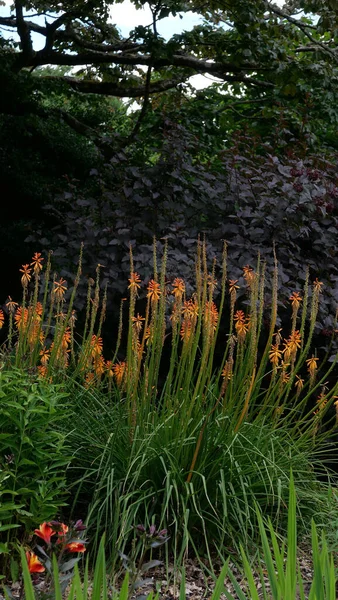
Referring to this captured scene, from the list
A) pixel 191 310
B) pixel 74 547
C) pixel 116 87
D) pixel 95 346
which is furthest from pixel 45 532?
pixel 116 87

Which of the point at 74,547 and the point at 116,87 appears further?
the point at 116,87

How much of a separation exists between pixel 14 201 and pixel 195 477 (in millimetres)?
5259

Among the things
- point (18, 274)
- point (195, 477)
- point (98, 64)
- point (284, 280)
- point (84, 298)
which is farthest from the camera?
point (98, 64)

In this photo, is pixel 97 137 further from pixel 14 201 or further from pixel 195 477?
pixel 195 477

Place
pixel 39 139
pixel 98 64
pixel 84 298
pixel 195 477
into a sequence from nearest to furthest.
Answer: pixel 195 477, pixel 84 298, pixel 39 139, pixel 98 64

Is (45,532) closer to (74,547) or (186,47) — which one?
(74,547)

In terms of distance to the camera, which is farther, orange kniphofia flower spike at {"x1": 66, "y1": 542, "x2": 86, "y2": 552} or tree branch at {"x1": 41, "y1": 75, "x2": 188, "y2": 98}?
tree branch at {"x1": 41, "y1": 75, "x2": 188, "y2": 98}

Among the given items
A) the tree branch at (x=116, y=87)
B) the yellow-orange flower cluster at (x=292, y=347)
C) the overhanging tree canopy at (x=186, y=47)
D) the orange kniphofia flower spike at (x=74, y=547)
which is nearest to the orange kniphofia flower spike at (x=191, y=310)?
the yellow-orange flower cluster at (x=292, y=347)

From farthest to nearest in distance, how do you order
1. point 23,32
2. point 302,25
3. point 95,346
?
point 23,32 → point 302,25 → point 95,346

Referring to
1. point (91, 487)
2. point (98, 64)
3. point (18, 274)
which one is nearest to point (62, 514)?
point (91, 487)

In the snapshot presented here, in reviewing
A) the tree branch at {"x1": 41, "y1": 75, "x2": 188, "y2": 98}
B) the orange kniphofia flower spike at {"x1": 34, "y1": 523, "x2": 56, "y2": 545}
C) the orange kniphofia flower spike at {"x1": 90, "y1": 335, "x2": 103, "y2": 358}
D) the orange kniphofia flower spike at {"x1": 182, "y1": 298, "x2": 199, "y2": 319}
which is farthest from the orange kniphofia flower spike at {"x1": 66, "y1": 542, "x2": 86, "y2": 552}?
the tree branch at {"x1": 41, "y1": 75, "x2": 188, "y2": 98}

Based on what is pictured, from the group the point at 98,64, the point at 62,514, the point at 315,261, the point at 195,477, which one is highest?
the point at 98,64

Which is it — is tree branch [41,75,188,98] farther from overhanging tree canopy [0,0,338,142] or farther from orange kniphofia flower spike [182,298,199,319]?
orange kniphofia flower spike [182,298,199,319]

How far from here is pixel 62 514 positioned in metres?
3.56
